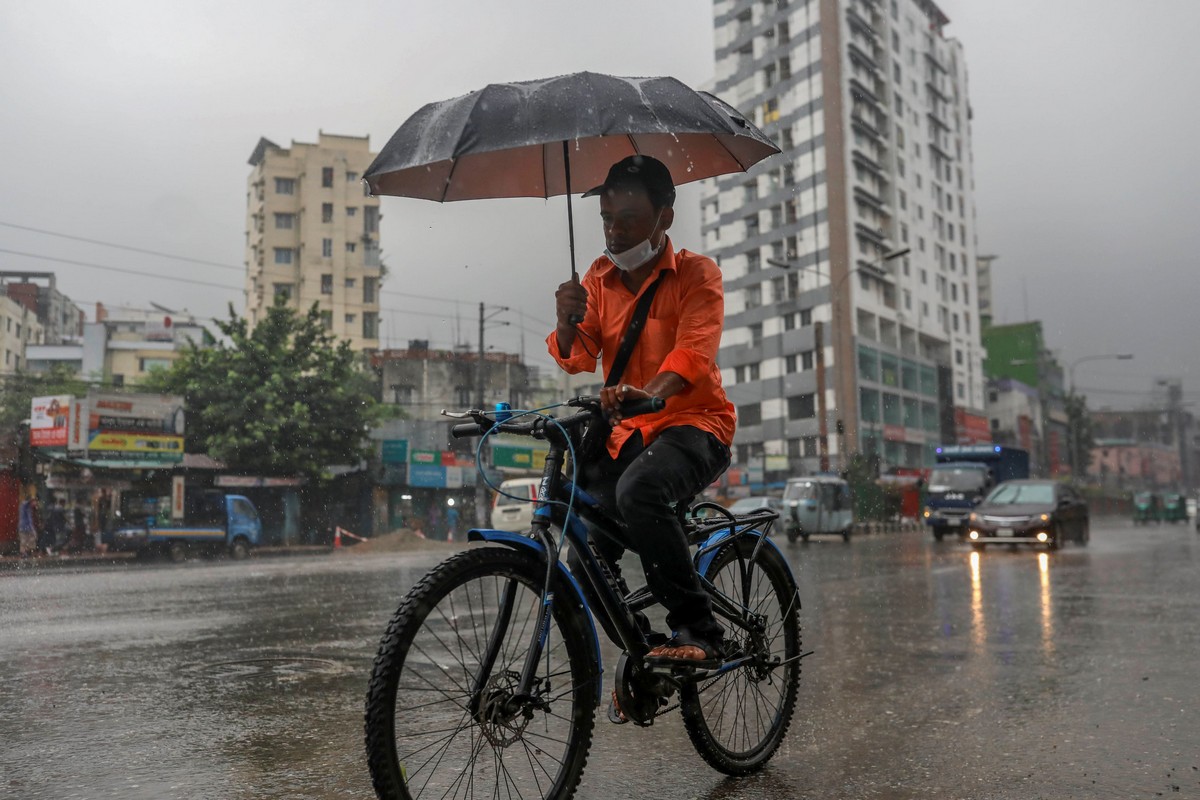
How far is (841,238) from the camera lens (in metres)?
63.9

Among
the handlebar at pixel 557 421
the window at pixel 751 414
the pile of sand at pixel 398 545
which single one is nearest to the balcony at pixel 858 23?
the window at pixel 751 414

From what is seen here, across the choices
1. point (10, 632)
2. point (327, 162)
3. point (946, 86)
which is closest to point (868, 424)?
point (946, 86)

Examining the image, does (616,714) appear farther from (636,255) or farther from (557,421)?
(636,255)

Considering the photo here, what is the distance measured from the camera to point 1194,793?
343 cm

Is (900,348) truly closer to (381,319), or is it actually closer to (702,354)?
(381,319)

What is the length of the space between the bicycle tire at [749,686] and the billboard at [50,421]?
101 feet

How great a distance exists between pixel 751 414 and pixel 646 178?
64.9 meters

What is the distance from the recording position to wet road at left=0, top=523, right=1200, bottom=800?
361 centimetres

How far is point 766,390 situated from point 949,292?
18576 millimetres

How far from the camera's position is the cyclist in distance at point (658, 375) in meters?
3.20

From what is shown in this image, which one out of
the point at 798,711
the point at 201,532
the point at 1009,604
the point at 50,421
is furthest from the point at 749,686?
A: the point at 50,421

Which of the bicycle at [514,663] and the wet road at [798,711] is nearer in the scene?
the bicycle at [514,663]

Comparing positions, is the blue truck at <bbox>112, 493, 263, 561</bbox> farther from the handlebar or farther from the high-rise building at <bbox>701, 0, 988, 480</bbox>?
the high-rise building at <bbox>701, 0, 988, 480</bbox>

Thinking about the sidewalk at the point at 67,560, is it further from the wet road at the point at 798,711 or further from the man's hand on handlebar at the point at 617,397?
the man's hand on handlebar at the point at 617,397
